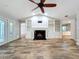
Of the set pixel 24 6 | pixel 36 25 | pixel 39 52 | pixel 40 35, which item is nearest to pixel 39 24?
pixel 36 25

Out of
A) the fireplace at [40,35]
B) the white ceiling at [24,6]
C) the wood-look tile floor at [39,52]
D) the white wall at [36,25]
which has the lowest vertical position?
the wood-look tile floor at [39,52]

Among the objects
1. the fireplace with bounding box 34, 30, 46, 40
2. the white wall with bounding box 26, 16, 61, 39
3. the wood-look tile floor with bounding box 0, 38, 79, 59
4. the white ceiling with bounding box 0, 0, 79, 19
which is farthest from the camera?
the fireplace with bounding box 34, 30, 46, 40

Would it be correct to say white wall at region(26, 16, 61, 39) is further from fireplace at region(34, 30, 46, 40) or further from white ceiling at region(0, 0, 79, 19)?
white ceiling at region(0, 0, 79, 19)

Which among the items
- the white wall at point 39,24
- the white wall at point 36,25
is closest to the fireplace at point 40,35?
the white wall at point 36,25

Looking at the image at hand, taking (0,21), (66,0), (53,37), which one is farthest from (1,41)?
(53,37)

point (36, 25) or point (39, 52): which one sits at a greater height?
point (36, 25)

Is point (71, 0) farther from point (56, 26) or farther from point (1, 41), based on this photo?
point (56, 26)

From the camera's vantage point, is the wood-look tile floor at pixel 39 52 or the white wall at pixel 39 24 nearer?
the wood-look tile floor at pixel 39 52

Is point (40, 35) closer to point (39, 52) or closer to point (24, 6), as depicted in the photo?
point (24, 6)

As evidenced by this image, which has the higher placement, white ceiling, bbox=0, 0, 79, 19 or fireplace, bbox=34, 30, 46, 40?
white ceiling, bbox=0, 0, 79, 19

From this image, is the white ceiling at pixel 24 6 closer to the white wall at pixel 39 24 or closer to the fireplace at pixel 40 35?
the white wall at pixel 39 24

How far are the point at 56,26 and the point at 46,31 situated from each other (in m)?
1.42

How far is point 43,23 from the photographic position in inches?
556

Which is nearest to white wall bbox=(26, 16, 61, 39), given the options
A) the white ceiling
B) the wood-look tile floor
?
the white ceiling
